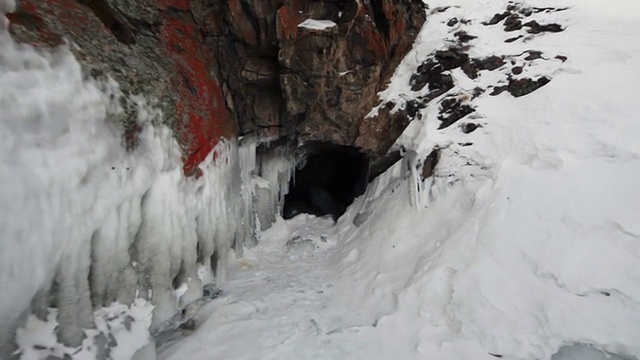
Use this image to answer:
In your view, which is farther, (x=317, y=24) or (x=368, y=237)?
(x=317, y=24)

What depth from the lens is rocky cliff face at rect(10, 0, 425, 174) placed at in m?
5.16

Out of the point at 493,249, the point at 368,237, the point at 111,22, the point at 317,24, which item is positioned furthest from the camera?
the point at 317,24

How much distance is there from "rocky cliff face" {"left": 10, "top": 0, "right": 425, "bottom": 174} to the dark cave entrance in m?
1.15

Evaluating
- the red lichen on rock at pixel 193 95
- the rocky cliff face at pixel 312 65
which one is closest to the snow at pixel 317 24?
the rocky cliff face at pixel 312 65

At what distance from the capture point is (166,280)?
4.20 meters

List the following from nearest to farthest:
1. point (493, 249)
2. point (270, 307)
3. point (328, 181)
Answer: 1. point (493, 249)
2. point (270, 307)
3. point (328, 181)

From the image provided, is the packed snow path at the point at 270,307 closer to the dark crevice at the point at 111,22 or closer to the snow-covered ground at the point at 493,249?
the snow-covered ground at the point at 493,249

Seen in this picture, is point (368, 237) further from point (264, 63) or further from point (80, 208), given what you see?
point (80, 208)

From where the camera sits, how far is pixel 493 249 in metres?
4.34

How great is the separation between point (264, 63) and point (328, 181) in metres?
5.11

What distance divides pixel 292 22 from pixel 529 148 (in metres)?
4.94

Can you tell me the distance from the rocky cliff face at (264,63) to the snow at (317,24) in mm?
66

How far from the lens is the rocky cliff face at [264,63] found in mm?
5156

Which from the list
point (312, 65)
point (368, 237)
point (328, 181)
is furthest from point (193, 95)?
point (328, 181)
